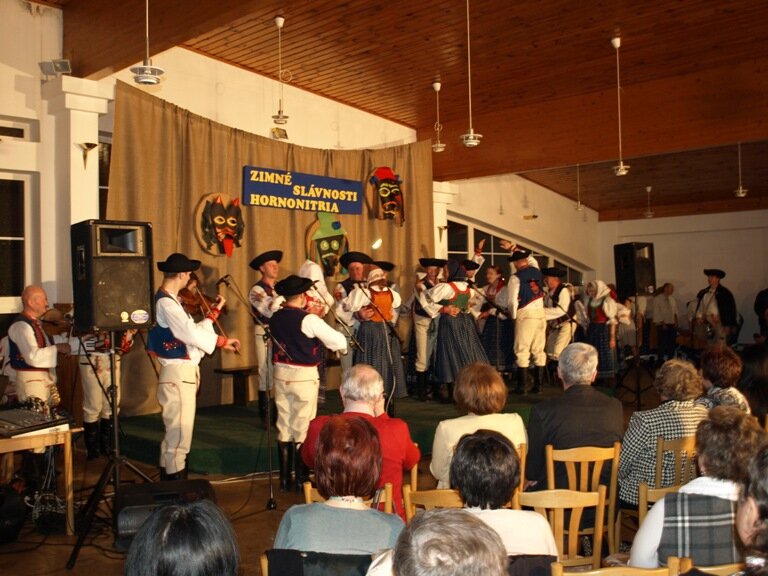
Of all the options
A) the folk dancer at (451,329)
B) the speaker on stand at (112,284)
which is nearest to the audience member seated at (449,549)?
the speaker on stand at (112,284)

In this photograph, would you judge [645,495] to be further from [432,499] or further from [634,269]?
[634,269]

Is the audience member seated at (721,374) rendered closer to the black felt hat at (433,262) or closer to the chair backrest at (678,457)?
the chair backrest at (678,457)

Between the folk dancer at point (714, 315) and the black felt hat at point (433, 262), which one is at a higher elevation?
the black felt hat at point (433, 262)

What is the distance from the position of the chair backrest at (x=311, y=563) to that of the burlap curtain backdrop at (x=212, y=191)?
14.1 ft

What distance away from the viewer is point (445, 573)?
1.34 meters

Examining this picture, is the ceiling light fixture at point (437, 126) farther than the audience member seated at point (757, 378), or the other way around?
the ceiling light fixture at point (437, 126)

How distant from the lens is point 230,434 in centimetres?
628

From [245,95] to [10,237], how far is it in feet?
9.99

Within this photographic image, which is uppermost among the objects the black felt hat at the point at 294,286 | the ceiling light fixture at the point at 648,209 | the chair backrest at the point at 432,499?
the ceiling light fixture at the point at 648,209

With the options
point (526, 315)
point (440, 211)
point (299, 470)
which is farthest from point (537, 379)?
point (299, 470)

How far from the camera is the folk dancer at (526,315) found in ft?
28.7

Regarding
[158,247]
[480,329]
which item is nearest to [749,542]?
[158,247]

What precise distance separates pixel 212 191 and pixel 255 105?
1.39 metres

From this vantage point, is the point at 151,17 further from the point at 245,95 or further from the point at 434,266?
the point at 434,266
